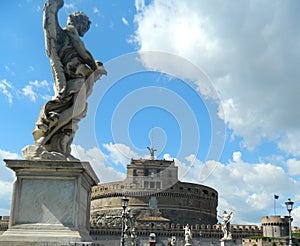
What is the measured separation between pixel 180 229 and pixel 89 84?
7115 cm

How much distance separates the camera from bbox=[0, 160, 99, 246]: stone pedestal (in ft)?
16.8

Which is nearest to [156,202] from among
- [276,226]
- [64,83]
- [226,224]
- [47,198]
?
[276,226]

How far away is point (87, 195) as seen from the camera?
6.07 m

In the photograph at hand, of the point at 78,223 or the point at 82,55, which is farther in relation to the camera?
the point at 82,55

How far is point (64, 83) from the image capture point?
610 centimetres

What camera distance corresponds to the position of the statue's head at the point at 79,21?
6504 mm

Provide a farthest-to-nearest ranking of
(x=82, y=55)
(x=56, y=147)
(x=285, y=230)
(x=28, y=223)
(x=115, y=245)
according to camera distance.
→ 1. (x=285, y=230)
2. (x=115, y=245)
3. (x=82, y=55)
4. (x=56, y=147)
5. (x=28, y=223)

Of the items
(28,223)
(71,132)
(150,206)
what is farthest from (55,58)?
(150,206)

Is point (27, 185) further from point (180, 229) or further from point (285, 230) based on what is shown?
point (285, 230)

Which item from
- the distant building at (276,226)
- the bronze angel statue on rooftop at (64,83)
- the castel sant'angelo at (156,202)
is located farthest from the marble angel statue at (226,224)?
the distant building at (276,226)

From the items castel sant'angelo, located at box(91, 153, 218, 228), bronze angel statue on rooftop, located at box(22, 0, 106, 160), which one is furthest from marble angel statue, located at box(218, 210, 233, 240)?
castel sant'angelo, located at box(91, 153, 218, 228)

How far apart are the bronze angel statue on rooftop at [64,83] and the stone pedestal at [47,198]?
267mm

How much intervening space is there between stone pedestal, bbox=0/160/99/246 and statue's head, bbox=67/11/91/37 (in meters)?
2.39

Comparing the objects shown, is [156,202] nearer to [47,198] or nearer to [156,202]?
[156,202]
